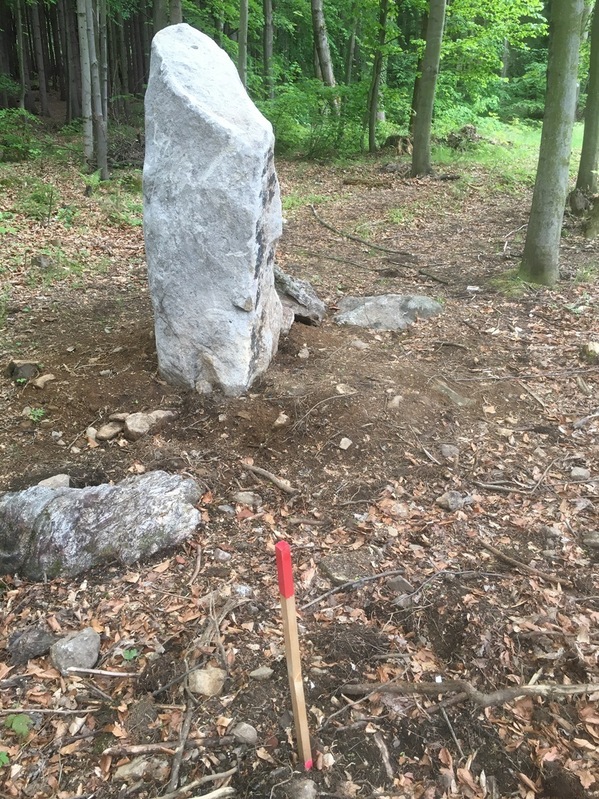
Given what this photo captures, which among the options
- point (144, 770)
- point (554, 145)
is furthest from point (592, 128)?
point (144, 770)

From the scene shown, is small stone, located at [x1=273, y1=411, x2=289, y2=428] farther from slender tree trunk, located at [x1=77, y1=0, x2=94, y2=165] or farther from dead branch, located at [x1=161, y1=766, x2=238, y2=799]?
slender tree trunk, located at [x1=77, y1=0, x2=94, y2=165]

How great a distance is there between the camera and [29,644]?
278 cm

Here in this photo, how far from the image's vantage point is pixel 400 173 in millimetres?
13859

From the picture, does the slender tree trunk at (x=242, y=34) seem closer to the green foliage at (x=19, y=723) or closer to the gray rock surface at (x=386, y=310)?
the gray rock surface at (x=386, y=310)

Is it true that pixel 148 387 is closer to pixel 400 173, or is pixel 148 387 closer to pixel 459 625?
pixel 459 625

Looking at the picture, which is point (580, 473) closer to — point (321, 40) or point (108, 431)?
point (108, 431)

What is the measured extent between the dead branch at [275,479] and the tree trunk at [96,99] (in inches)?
378

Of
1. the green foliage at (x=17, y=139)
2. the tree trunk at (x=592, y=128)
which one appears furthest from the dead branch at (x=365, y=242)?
the green foliage at (x=17, y=139)

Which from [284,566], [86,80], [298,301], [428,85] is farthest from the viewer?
[428,85]

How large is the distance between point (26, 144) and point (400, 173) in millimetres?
8794

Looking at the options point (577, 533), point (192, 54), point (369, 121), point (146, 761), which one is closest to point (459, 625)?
point (577, 533)

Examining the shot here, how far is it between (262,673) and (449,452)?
216 centimetres

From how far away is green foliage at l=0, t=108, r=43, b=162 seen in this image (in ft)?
41.5

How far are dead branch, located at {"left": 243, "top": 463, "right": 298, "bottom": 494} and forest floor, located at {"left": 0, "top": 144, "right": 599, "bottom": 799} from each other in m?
0.04
